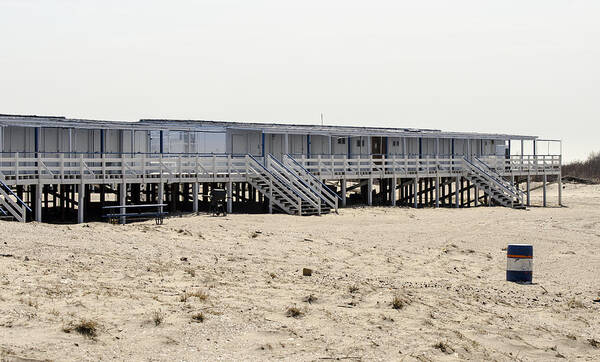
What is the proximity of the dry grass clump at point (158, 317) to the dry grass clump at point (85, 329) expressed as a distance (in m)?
0.91

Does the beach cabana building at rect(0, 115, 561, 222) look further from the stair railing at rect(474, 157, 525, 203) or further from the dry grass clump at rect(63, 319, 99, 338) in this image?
the dry grass clump at rect(63, 319, 99, 338)

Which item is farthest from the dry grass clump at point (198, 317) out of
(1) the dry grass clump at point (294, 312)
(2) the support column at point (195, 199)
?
(2) the support column at point (195, 199)

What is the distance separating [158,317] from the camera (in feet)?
37.7

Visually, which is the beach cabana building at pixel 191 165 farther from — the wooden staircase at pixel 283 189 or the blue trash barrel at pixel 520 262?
the blue trash barrel at pixel 520 262

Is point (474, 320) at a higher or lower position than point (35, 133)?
lower

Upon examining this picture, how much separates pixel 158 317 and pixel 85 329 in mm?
1163

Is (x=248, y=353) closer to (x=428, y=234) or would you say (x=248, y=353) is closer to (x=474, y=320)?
(x=474, y=320)

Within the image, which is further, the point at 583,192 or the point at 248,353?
the point at 583,192

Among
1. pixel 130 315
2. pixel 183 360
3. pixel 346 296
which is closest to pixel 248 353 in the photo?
pixel 183 360

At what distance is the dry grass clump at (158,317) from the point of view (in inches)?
448

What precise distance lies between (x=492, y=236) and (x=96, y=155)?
15916 millimetres

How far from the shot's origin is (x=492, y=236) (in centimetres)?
2538

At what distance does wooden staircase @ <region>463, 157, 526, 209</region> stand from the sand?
1763 cm

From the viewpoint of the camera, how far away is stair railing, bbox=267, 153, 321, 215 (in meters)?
31.2
